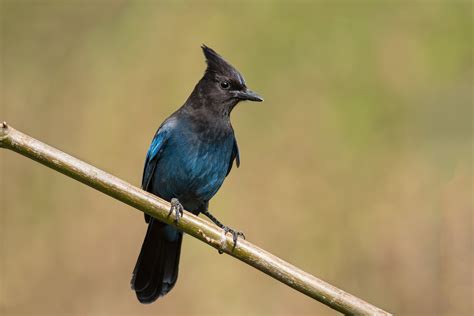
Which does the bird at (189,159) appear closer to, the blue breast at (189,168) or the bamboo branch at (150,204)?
the blue breast at (189,168)

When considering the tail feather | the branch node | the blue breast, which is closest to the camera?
the branch node

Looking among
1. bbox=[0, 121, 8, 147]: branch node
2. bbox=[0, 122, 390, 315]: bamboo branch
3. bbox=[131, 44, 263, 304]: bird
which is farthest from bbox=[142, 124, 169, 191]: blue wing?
bbox=[0, 121, 8, 147]: branch node

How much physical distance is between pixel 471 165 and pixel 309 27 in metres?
1.97

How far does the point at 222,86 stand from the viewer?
5.36 m

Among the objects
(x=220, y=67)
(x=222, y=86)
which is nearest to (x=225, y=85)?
(x=222, y=86)

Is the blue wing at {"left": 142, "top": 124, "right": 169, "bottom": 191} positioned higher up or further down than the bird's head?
further down

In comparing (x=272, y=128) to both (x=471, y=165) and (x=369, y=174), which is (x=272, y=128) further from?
(x=471, y=165)

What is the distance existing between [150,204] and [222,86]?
1.91 meters

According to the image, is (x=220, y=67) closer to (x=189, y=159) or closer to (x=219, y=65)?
(x=219, y=65)

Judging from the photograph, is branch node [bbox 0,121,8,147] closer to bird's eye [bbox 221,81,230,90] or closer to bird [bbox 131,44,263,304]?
bird [bbox 131,44,263,304]

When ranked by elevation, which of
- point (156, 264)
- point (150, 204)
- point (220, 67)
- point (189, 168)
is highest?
point (220, 67)

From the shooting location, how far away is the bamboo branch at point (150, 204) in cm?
333

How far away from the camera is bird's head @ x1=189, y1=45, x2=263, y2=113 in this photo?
5305 millimetres

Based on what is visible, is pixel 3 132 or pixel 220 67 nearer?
pixel 3 132
